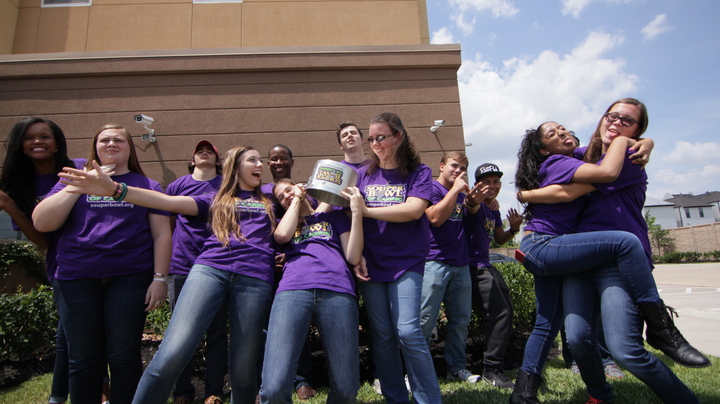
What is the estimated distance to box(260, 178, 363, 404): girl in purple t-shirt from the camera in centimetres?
200

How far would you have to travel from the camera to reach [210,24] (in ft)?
27.7

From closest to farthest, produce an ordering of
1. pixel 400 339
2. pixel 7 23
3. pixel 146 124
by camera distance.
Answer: pixel 400 339, pixel 146 124, pixel 7 23

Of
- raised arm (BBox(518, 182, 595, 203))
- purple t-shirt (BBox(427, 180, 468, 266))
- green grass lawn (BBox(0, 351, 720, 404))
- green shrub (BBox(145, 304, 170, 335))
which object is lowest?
green grass lawn (BBox(0, 351, 720, 404))

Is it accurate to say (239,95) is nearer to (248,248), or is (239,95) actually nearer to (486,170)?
(486,170)

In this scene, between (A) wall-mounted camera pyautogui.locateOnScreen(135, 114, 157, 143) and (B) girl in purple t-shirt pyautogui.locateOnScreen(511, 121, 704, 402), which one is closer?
(B) girl in purple t-shirt pyautogui.locateOnScreen(511, 121, 704, 402)

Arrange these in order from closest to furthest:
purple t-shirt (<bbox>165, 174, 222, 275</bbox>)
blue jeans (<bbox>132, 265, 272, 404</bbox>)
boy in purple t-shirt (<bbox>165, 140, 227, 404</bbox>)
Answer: blue jeans (<bbox>132, 265, 272, 404</bbox>) → boy in purple t-shirt (<bbox>165, 140, 227, 404</bbox>) → purple t-shirt (<bbox>165, 174, 222, 275</bbox>)

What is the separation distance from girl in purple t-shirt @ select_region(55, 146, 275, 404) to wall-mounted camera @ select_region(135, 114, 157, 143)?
5633mm

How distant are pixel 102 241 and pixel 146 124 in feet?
19.4

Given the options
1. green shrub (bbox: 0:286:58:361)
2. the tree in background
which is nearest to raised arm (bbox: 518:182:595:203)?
green shrub (bbox: 0:286:58:361)

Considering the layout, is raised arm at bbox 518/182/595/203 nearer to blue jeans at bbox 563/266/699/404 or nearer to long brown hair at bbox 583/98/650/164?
long brown hair at bbox 583/98/650/164

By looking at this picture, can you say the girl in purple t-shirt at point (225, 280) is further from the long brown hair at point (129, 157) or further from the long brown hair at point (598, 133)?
the long brown hair at point (598, 133)

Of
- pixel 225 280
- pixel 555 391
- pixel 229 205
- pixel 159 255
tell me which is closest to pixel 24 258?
pixel 159 255

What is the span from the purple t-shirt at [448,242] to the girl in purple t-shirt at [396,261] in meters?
0.83

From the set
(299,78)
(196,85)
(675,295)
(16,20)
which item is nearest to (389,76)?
(299,78)
